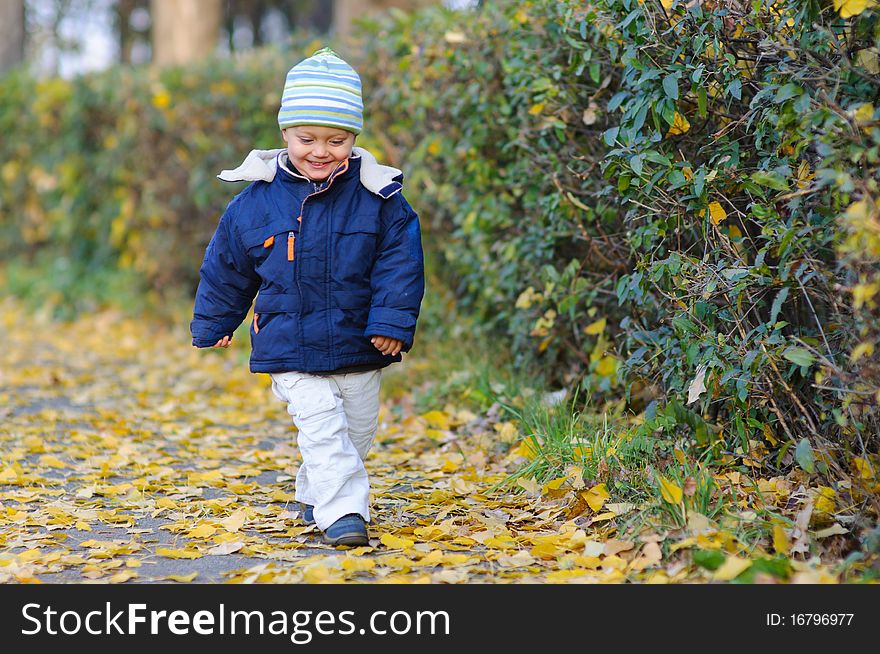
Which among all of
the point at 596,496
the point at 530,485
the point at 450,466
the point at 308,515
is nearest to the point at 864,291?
the point at 596,496

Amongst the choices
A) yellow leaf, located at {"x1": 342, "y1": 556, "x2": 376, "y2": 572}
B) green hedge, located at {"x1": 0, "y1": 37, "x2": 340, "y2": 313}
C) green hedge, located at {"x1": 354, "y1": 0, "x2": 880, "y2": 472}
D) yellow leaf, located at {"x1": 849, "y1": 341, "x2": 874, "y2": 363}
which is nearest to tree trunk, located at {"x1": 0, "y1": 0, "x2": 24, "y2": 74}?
green hedge, located at {"x1": 0, "y1": 37, "x2": 340, "y2": 313}

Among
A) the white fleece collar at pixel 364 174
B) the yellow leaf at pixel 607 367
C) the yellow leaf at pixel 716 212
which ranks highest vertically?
the white fleece collar at pixel 364 174

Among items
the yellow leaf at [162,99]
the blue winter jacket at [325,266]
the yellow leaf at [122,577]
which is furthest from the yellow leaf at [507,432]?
the yellow leaf at [162,99]

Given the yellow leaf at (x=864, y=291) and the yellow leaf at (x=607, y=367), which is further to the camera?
the yellow leaf at (x=607, y=367)

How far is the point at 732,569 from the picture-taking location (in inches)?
115

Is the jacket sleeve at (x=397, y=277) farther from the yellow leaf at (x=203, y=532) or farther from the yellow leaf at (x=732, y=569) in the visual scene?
the yellow leaf at (x=732, y=569)

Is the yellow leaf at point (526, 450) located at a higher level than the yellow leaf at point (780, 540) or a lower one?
higher

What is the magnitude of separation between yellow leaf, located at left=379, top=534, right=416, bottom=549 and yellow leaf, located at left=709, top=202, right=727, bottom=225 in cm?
151

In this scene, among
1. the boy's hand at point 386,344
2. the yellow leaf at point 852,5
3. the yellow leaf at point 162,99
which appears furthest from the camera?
the yellow leaf at point 162,99

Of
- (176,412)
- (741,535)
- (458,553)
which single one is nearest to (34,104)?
(176,412)

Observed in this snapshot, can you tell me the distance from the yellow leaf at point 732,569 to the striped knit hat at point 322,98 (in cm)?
190

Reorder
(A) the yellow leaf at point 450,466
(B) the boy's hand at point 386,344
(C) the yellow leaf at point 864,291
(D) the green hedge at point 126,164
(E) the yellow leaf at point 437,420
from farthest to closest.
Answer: (D) the green hedge at point 126,164
(E) the yellow leaf at point 437,420
(A) the yellow leaf at point 450,466
(B) the boy's hand at point 386,344
(C) the yellow leaf at point 864,291

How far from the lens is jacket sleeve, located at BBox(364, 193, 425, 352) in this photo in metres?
3.64

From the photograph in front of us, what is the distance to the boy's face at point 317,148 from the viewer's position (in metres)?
3.65
